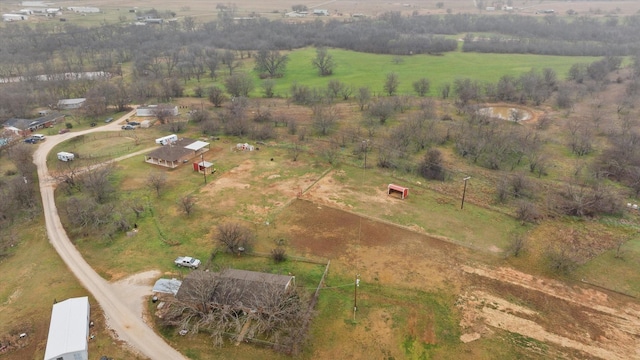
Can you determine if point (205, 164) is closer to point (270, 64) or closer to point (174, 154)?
point (174, 154)

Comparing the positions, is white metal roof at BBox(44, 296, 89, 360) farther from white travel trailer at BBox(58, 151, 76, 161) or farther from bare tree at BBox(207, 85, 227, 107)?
bare tree at BBox(207, 85, 227, 107)

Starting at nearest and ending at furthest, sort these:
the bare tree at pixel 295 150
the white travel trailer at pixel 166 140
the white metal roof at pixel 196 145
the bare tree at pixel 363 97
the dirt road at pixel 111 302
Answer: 1. the dirt road at pixel 111 302
2. the bare tree at pixel 295 150
3. the white metal roof at pixel 196 145
4. the white travel trailer at pixel 166 140
5. the bare tree at pixel 363 97

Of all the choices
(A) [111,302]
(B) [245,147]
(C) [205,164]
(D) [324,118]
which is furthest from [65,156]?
(D) [324,118]

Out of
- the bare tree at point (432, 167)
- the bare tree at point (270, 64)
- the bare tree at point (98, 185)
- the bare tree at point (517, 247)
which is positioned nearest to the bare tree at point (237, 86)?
the bare tree at point (270, 64)

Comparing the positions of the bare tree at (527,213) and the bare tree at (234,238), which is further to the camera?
the bare tree at (527,213)

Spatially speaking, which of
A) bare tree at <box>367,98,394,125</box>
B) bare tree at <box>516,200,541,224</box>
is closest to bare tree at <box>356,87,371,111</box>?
bare tree at <box>367,98,394,125</box>

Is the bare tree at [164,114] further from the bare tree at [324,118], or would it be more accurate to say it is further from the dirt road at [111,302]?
the dirt road at [111,302]
